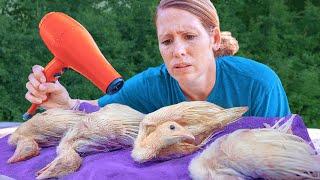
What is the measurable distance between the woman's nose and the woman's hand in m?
0.29

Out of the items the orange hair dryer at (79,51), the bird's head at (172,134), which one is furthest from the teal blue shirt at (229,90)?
the bird's head at (172,134)

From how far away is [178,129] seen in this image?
2.81 feet

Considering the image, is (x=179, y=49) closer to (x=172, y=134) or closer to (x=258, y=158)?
(x=172, y=134)

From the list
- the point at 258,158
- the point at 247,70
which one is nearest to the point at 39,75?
the point at 247,70

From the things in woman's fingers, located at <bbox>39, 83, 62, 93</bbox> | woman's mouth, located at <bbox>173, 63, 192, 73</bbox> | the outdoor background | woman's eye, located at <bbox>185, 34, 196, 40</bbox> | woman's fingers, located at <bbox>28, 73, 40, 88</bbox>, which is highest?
woman's eye, located at <bbox>185, 34, 196, 40</bbox>

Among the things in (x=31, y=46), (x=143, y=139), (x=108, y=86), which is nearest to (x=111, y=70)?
(x=108, y=86)

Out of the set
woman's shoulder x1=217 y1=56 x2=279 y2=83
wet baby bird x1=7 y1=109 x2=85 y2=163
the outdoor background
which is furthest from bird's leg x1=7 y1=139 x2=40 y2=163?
the outdoor background

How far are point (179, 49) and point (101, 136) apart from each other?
19 centimetres

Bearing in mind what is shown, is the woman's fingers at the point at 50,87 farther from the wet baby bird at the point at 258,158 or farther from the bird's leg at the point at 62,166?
the wet baby bird at the point at 258,158

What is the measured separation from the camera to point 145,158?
84 cm

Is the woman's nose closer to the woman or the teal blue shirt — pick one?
the woman

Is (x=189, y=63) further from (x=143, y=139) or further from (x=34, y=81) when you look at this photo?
(x=34, y=81)

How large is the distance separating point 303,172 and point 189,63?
1.14ft

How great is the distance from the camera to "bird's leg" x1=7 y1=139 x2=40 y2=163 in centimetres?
101
